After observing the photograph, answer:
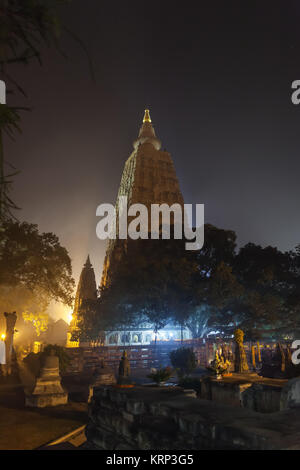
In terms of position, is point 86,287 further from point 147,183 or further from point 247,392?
point 247,392

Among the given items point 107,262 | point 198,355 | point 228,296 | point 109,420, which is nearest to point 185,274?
point 228,296

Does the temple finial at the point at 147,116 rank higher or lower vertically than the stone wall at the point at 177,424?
higher

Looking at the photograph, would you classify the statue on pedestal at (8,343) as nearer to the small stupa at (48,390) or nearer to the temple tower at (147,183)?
the small stupa at (48,390)

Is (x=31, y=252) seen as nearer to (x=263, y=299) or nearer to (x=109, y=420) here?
(x=109, y=420)

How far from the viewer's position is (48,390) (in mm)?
13461

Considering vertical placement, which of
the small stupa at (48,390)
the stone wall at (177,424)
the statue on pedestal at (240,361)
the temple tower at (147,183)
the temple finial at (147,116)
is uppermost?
the temple finial at (147,116)

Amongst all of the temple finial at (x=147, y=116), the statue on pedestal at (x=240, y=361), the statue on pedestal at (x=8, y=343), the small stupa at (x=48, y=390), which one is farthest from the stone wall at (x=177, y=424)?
→ the temple finial at (x=147, y=116)

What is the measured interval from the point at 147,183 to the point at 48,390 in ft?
164

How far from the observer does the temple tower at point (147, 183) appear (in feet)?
192

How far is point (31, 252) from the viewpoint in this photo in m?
20.8

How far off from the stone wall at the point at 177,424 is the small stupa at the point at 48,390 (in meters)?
6.17

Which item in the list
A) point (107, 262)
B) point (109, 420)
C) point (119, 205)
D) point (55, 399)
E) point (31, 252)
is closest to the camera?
point (109, 420)

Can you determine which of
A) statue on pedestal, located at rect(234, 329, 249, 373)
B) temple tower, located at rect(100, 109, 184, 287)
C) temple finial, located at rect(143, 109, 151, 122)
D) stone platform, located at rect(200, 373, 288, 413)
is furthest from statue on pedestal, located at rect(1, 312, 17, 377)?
temple finial, located at rect(143, 109, 151, 122)

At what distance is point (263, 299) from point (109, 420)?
25.0 meters
